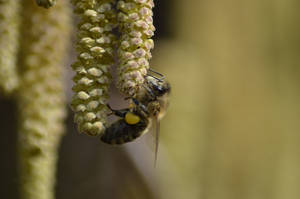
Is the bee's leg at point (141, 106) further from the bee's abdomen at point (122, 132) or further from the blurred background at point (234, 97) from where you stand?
the blurred background at point (234, 97)

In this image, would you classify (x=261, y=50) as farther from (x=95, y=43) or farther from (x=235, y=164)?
(x=95, y=43)

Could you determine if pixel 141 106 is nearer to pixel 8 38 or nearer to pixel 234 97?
pixel 8 38

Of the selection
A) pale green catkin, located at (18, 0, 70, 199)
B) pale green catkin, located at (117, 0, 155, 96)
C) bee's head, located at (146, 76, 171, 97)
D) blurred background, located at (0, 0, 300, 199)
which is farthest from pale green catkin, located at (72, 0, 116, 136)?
blurred background, located at (0, 0, 300, 199)

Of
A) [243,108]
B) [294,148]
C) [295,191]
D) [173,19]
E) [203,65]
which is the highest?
[173,19]

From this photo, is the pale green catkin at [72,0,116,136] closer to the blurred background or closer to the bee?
the bee

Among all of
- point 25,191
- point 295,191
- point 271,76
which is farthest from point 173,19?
point 25,191

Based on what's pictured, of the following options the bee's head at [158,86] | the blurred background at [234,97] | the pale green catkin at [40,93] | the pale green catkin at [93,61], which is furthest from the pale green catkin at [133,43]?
the blurred background at [234,97]
